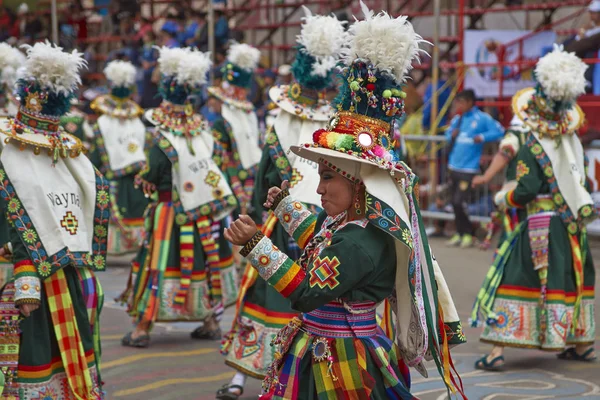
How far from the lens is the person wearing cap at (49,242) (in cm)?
488

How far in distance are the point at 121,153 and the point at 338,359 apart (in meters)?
7.25

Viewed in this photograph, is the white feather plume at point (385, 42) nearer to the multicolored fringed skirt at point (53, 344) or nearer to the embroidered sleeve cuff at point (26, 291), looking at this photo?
the embroidered sleeve cuff at point (26, 291)

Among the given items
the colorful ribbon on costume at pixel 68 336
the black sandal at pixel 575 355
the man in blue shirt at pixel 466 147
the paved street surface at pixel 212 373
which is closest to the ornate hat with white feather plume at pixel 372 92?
the colorful ribbon on costume at pixel 68 336

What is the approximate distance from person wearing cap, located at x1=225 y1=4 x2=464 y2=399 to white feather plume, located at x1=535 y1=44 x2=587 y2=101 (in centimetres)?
300

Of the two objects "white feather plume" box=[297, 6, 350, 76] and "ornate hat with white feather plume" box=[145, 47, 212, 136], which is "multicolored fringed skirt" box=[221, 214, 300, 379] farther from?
"ornate hat with white feather plume" box=[145, 47, 212, 136]

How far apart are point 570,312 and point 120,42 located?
15.1m

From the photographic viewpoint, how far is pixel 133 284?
25.3ft

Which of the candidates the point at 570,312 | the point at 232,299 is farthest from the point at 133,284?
the point at 570,312

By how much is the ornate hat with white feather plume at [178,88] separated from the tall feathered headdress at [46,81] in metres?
2.29

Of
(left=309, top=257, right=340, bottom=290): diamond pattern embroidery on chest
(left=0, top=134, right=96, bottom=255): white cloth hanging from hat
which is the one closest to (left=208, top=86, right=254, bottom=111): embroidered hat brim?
(left=0, top=134, right=96, bottom=255): white cloth hanging from hat

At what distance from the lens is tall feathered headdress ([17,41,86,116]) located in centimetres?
511

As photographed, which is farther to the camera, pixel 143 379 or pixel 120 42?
pixel 120 42

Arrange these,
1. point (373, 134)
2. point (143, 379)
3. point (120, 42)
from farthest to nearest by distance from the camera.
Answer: point (120, 42)
point (143, 379)
point (373, 134)

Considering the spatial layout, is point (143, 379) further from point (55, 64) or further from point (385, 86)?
point (385, 86)
